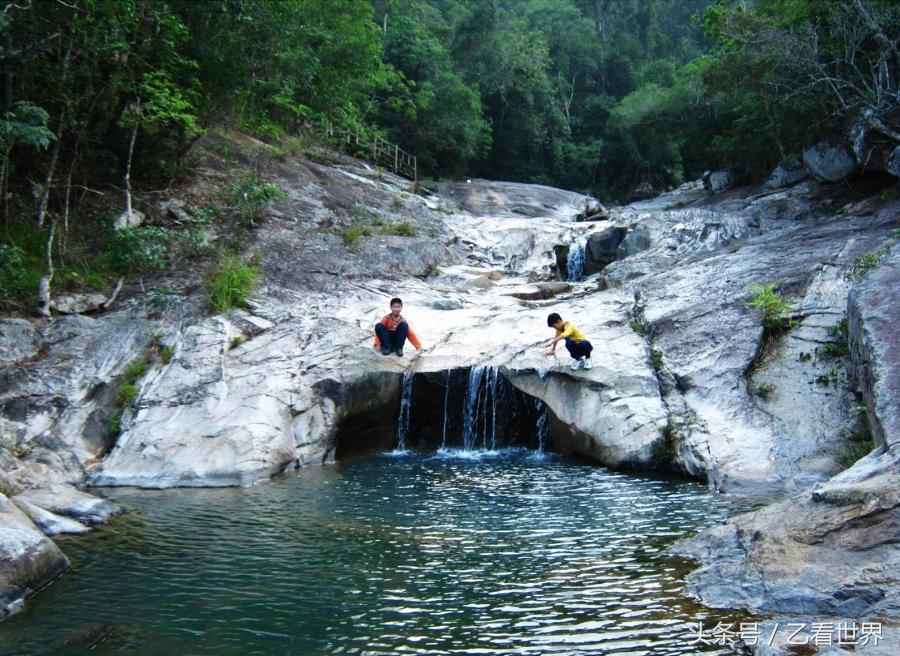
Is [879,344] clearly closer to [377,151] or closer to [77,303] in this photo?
[77,303]

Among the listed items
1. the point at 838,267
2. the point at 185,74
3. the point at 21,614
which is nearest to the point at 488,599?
the point at 21,614

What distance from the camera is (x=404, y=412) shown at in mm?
12938

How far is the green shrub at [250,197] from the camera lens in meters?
17.2

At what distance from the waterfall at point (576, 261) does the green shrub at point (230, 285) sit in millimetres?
10301

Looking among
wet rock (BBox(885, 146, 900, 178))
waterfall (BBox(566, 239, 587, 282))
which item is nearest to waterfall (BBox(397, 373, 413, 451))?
waterfall (BBox(566, 239, 587, 282))

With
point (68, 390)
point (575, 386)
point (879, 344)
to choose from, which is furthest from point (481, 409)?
point (68, 390)

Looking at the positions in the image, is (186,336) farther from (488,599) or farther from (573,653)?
(573,653)

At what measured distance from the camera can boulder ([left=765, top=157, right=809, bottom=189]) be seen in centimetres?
2295

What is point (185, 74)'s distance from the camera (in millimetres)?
16484

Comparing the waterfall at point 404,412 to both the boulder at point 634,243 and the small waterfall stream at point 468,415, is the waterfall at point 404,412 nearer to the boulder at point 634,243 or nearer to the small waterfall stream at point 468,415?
the small waterfall stream at point 468,415

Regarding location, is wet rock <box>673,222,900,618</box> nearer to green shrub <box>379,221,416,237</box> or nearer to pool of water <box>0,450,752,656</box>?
pool of water <box>0,450,752,656</box>

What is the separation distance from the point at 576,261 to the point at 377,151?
1332 centimetres

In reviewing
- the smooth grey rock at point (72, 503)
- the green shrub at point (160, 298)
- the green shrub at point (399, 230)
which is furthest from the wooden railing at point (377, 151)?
the smooth grey rock at point (72, 503)

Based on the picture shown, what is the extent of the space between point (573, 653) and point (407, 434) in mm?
8598
